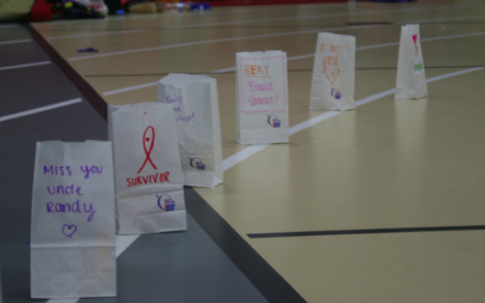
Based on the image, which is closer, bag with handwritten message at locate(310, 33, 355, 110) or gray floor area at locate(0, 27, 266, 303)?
gray floor area at locate(0, 27, 266, 303)

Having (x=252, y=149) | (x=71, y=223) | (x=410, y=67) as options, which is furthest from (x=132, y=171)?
(x=410, y=67)

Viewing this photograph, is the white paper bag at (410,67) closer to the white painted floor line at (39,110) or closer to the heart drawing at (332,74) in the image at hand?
the heart drawing at (332,74)

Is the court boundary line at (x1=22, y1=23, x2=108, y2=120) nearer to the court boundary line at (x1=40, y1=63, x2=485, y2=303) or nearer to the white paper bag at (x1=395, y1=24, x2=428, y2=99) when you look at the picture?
the court boundary line at (x1=40, y1=63, x2=485, y2=303)

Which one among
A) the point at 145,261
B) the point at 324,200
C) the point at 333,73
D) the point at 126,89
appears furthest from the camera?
the point at 126,89

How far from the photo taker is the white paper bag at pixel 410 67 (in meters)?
4.96

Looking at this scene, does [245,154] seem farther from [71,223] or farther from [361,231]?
[71,223]

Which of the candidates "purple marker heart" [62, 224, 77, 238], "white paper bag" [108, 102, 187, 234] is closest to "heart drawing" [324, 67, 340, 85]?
"white paper bag" [108, 102, 187, 234]

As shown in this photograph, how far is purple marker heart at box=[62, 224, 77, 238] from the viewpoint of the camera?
1913mm

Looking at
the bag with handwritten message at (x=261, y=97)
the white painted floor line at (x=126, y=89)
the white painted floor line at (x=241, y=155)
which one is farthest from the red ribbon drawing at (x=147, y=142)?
the white painted floor line at (x=126, y=89)

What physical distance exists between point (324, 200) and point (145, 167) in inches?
37.3

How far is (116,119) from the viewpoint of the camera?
236 cm

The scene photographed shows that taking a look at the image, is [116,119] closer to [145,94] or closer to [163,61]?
[145,94]

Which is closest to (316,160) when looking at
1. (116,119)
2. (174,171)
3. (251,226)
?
(251,226)

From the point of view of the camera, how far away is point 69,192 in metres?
→ 1.92
